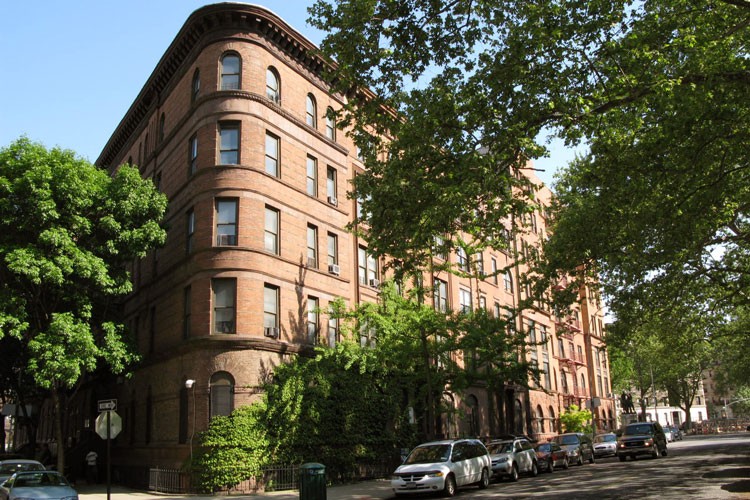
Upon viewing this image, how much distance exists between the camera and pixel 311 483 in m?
15.7

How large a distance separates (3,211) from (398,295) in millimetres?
15771

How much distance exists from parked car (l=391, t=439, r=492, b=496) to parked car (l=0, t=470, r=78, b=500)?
9.27 m

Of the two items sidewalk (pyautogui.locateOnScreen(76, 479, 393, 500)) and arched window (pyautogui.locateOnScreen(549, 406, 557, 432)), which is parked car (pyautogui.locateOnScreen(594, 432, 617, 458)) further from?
sidewalk (pyautogui.locateOnScreen(76, 479, 393, 500))

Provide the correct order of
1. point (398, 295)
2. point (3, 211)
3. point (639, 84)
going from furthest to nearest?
point (398, 295)
point (3, 211)
point (639, 84)

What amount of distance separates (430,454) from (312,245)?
1178 centimetres

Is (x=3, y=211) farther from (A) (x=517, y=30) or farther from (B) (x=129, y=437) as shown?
(A) (x=517, y=30)

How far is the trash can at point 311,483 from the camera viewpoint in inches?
615

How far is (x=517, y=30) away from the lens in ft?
45.8

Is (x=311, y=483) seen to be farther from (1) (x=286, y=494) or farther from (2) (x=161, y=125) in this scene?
(2) (x=161, y=125)

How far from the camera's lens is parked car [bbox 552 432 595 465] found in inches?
1291

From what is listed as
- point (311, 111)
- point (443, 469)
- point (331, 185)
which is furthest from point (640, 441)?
point (311, 111)

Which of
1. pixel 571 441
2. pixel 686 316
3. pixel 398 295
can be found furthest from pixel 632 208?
pixel 571 441

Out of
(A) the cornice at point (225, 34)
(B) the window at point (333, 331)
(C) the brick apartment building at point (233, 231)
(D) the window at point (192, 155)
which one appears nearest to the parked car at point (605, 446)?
(C) the brick apartment building at point (233, 231)

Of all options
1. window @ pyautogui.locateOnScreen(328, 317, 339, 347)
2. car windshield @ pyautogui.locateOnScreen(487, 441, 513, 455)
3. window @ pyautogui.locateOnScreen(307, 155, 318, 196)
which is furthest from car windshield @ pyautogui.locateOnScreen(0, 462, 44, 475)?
car windshield @ pyautogui.locateOnScreen(487, 441, 513, 455)
